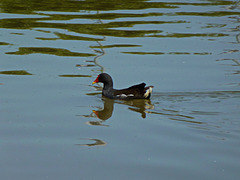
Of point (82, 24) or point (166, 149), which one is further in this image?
point (82, 24)

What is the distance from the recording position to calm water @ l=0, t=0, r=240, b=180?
7812mm

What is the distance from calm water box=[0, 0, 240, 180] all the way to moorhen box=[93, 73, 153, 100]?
0.15m

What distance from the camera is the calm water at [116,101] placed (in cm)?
781

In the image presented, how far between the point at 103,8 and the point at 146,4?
6.42 feet

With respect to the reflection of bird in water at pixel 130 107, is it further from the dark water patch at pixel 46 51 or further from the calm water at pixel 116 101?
the dark water patch at pixel 46 51

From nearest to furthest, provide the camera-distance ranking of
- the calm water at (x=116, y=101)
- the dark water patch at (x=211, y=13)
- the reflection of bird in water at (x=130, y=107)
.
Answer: the calm water at (x=116, y=101) < the reflection of bird in water at (x=130, y=107) < the dark water patch at (x=211, y=13)

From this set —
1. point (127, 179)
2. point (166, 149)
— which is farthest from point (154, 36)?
point (127, 179)

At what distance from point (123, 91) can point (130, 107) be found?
1.74 feet

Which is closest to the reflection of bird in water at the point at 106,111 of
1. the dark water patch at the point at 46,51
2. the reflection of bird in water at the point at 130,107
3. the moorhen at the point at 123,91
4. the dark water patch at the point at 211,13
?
the reflection of bird in water at the point at 130,107

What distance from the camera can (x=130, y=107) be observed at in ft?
37.1

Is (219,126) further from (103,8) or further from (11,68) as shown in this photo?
(103,8)

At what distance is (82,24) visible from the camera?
19.1 m

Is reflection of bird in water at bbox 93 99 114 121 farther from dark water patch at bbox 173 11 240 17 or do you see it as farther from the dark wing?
dark water patch at bbox 173 11 240 17

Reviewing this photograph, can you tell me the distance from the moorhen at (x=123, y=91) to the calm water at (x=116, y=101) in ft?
0.50
